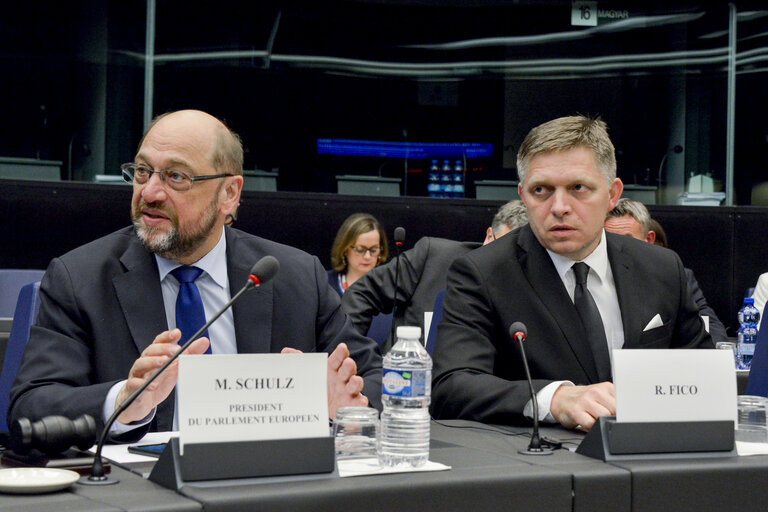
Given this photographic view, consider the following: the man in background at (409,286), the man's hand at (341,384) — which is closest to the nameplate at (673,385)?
the man's hand at (341,384)

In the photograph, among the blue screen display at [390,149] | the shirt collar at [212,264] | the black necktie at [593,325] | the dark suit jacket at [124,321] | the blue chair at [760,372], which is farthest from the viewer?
the blue screen display at [390,149]

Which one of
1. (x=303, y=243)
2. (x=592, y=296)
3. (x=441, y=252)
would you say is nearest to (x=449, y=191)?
(x=303, y=243)

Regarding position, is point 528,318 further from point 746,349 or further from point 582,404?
point 746,349

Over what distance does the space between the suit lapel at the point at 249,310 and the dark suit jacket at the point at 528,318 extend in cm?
44

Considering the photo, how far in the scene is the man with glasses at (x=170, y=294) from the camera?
2131 mm

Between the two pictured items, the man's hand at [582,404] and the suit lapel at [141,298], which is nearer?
the man's hand at [582,404]

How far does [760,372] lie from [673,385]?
3.90 ft

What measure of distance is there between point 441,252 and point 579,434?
3.10 meters

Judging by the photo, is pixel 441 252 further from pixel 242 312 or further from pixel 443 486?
pixel 443 486

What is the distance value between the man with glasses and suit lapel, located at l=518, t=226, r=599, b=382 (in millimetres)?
453

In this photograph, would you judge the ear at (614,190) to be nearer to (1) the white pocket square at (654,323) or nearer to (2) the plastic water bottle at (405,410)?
(1) the white pocket square at (654,323)

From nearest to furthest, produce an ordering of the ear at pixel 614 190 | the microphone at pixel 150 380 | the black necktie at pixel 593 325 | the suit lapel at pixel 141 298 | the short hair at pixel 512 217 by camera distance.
→ the microphone at pixel 150 380
the suit lapel at pixel 141 298
the black necktie at pixel 593 325
the ear at pixel 614 190
the short hair at pixel 512 217

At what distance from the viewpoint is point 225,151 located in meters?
2.48

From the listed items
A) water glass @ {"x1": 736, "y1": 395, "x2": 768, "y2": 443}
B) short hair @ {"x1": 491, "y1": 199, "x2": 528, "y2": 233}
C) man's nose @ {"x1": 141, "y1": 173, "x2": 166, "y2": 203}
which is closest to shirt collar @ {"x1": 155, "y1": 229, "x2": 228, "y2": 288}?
man's nose @ {"x1": 141, "y1": 173, "x2": 166, "y2": 203}
